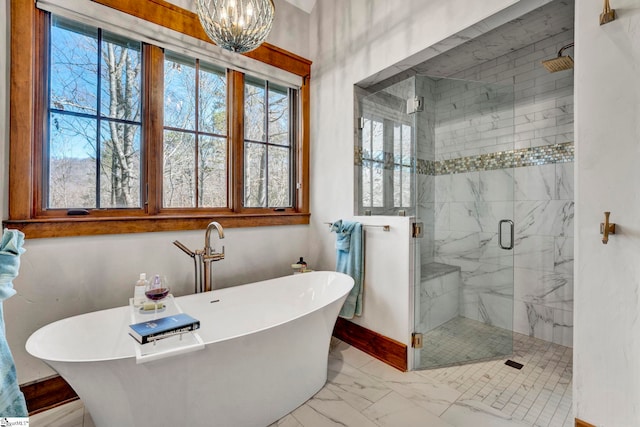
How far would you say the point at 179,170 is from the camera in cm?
224

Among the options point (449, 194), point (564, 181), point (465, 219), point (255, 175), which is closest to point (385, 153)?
point (449, 194)

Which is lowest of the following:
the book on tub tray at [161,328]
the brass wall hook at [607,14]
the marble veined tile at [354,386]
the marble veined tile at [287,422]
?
the marble veined tile at [287,422]

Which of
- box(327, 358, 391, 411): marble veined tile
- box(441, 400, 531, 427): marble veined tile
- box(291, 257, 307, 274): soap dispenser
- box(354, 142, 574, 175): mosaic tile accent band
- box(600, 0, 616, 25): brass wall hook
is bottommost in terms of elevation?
box(327, 358, 391, 411): marble veined tile

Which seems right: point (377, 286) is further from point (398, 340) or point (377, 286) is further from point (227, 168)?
point (227, 168)

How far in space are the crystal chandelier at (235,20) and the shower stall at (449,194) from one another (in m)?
1.19

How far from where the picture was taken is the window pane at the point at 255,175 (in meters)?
2.61

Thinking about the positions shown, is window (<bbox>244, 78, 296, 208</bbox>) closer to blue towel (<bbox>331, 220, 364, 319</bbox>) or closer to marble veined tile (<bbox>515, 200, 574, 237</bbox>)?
blue towel (<bbox>331, 220, 364, 319</bbox>)

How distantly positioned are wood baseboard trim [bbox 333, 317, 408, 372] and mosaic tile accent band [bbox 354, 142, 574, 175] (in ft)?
4.37

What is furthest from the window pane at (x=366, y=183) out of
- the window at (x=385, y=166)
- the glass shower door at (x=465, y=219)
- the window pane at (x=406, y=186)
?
the glass shower door at (x=465, y=219)

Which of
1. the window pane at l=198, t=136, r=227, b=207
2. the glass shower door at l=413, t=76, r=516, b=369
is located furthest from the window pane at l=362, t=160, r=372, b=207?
the window pane at l=198, t=136, r=227, b=207

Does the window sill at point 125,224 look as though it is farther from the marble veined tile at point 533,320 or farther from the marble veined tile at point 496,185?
the marble veined tile at point 533,320

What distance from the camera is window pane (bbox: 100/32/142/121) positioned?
1953 millimetres

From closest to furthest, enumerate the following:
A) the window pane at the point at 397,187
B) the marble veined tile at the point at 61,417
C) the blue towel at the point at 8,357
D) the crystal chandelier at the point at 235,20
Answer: the blue towel at the point at 8,357 < the crystal chandelier at the point at 235,20 < the marble veined tile at the point at 61,417 < the window pane at the point at 397,187

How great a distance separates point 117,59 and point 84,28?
0.22 m
